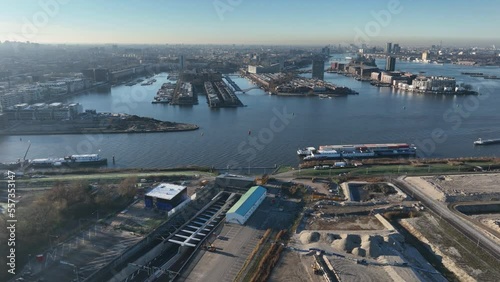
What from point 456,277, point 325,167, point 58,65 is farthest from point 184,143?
point 58,65

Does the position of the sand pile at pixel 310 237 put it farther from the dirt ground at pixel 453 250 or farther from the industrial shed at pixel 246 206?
the dirt ground at pixel 453 250

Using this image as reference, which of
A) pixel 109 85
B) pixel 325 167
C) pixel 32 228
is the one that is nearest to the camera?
pixel 32 228

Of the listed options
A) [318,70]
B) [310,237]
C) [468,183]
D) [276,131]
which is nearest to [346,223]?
[310,237]

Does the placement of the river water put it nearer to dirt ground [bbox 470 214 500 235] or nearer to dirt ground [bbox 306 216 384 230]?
dirt ground [bbox 306 216 384 230]

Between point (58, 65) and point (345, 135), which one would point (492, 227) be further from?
point (58, 65)

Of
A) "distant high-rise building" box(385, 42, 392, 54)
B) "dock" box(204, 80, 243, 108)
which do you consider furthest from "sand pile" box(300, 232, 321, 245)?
"distant high-rise building" box(385, 42, 392, 54)

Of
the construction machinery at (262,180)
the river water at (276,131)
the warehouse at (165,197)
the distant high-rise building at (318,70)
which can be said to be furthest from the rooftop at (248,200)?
the distant high-rise building at (318,70)
